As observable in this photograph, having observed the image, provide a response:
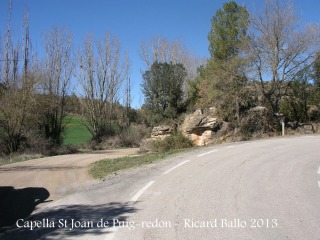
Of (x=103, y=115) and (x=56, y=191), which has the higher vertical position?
(x=103, y=115)

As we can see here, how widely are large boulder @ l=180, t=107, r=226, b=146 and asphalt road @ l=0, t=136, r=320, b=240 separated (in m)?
13.6

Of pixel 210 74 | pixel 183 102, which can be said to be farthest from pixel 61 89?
pixel 210 74

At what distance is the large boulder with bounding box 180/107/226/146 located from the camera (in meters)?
25.1

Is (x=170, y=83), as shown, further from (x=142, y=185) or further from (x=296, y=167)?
(x=142, y=185)

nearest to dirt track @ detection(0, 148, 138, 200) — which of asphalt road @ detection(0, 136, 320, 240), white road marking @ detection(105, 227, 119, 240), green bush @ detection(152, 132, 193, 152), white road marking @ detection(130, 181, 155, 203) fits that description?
asphalt road @ detection(0, 136, 320, 240)

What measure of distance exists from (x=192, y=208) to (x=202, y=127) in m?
18.8

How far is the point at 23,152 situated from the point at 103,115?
16.8 m

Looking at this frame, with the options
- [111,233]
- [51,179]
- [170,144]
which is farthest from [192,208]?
[170,144]

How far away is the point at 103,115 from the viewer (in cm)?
3953

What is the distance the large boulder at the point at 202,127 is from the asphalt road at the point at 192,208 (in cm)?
1362

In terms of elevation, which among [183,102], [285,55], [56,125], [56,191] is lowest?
[56,191]

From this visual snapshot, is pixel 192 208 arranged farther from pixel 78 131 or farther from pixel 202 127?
pixel 78 131

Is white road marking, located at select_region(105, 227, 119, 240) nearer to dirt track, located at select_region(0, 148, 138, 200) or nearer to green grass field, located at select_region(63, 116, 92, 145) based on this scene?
dirt track, located at select_region(0, 148, 138, 200)

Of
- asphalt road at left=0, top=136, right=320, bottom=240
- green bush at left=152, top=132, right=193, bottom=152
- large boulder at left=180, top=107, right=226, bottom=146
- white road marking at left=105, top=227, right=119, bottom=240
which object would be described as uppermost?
large boulder at left=180, top=107, right=226, bottom=146
